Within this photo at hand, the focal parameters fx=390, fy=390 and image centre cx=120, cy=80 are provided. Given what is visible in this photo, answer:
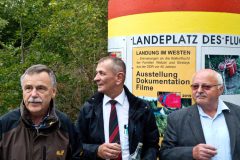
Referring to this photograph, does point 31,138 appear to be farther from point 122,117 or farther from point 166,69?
point 166,69

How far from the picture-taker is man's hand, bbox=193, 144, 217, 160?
147 inches

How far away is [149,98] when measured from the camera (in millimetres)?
4914

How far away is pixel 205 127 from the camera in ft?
13.2

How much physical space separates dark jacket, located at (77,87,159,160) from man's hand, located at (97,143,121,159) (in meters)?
0.15

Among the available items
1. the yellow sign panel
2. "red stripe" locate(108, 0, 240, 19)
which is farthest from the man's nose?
"red stripe" locate(108, 0, 240, 19)

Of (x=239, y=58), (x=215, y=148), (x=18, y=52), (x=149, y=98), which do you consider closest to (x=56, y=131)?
(x=215, y=148)

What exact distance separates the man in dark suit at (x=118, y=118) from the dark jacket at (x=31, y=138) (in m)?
0.85

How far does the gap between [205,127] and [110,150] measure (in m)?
1.01

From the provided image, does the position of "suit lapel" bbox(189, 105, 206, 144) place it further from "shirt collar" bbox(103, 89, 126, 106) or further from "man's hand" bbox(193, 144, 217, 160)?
"shirt collar" bbox(103, 89, 126, 106)

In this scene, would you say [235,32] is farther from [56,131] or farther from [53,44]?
[53,44]

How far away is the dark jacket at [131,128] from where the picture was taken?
163 inches

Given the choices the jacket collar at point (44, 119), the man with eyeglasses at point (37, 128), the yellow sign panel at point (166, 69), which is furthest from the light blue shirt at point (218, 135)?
the jacket collar at point (44, 119)

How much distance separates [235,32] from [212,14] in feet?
1.33

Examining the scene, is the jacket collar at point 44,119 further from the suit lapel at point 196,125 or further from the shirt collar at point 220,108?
the shirt collar at point 220,108
